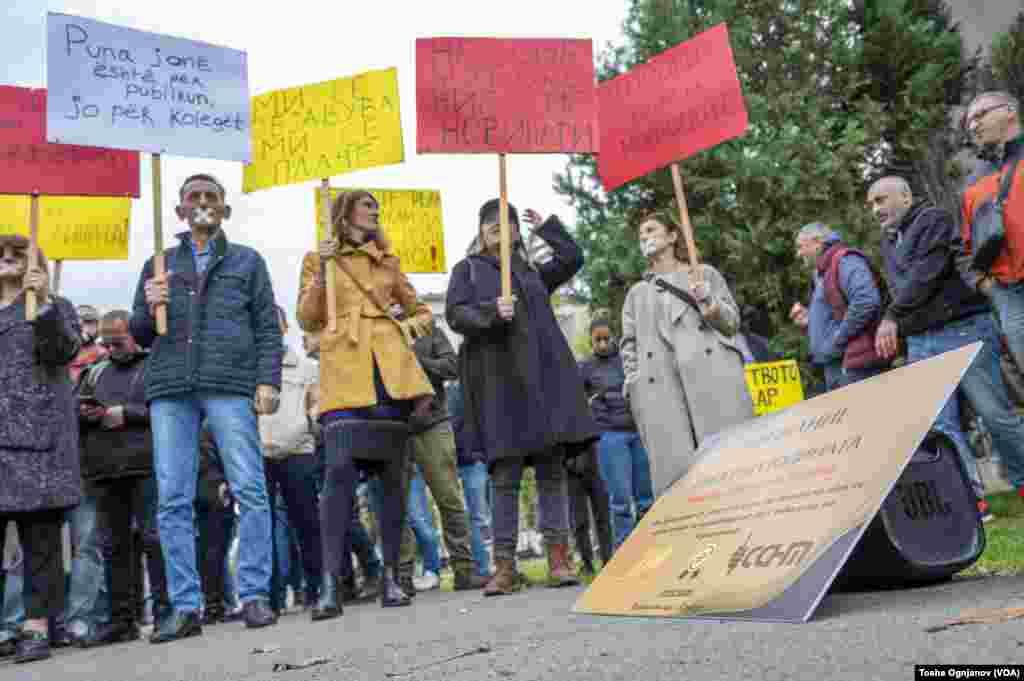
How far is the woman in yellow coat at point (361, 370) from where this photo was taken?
5.21 metres

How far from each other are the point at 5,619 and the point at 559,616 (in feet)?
14.0

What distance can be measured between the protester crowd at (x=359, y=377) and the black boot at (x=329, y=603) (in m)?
0.01

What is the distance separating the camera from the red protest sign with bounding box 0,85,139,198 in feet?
19.8

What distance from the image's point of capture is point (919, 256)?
19.2 ft

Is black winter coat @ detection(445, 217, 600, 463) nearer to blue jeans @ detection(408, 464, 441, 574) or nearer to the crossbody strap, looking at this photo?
the crossbody strap

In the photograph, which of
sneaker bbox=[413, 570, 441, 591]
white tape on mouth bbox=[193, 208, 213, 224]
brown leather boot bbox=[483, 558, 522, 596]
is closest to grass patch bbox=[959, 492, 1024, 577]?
brown leather boot bbox=[483, 558, 522, 596]

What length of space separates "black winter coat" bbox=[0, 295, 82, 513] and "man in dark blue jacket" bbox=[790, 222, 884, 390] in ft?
14.6

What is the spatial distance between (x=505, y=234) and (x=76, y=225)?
11.7 ft

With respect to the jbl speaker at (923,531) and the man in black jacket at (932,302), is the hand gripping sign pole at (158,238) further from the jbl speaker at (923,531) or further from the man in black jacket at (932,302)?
the man in black jacket at (932,302)

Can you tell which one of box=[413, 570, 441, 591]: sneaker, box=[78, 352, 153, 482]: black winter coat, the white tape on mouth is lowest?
box=[413, 570, 441, 591]: sneaker

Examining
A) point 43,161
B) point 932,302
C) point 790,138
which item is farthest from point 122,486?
point 790,138

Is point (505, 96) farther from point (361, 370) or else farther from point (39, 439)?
point (39, 439)

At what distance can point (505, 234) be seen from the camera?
5562mm

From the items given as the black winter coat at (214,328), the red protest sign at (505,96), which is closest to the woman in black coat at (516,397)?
the red protest sign at (505,96)
